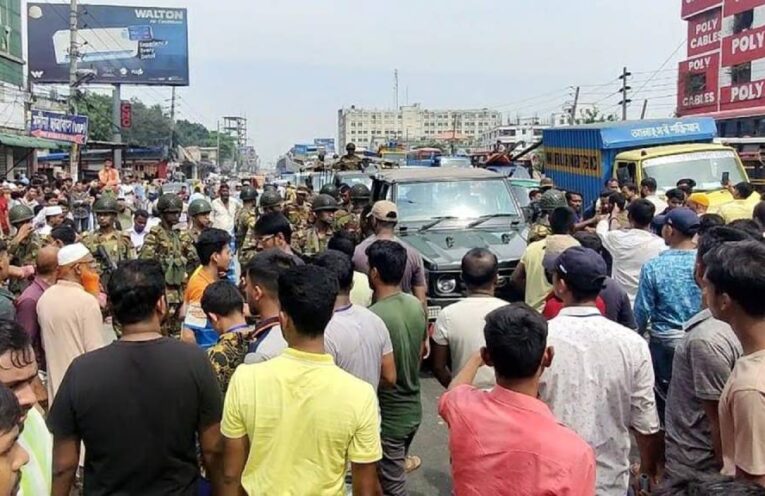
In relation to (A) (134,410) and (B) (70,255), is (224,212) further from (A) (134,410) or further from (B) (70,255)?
(A) (134,410)

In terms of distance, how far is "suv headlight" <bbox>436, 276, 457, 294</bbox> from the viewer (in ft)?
24.1

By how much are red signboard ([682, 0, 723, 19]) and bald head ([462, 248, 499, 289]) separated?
52.7m

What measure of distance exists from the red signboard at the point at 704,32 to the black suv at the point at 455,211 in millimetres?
45188

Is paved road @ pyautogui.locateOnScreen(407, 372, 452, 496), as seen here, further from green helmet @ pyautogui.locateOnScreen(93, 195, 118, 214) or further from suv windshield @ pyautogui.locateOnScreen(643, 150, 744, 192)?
suv windshield @ pyautogui.locateOnScreen(643, 150, 744, 192)

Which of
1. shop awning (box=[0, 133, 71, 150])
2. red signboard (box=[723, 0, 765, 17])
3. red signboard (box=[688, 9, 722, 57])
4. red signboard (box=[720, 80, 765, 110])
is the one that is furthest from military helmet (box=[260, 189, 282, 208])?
red signboard (box=[688, 9, 722, 57])

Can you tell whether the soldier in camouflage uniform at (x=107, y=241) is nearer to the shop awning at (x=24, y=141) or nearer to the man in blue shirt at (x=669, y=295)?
the man in blue shirt at (x=669, y=295)

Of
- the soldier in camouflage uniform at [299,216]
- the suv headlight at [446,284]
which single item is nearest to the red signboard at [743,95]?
the soldier in camouflage uniform at [299,216]

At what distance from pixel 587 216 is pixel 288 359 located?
31.1ft

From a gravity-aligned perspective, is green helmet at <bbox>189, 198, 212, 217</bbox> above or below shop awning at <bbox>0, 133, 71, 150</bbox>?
below

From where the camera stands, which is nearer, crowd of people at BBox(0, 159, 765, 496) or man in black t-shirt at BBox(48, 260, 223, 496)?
crowd of people at BBox(0, 159, 765, 496)

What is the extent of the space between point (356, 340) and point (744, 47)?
46.5 m

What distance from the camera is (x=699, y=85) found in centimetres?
4922

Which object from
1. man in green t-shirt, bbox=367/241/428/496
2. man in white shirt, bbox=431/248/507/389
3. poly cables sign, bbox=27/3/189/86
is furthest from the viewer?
poly cables sign, bbox=27/3/189/86

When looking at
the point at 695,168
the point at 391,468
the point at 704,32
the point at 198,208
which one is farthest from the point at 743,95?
the point at 391,468
